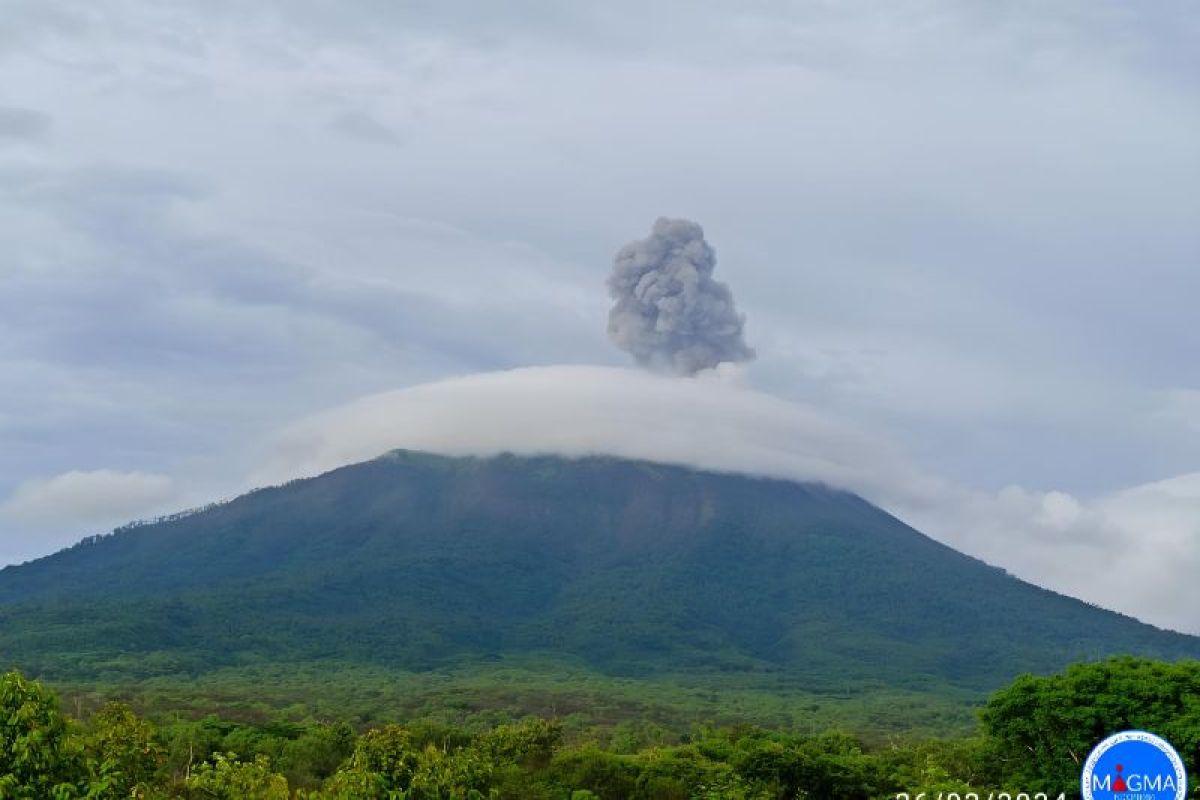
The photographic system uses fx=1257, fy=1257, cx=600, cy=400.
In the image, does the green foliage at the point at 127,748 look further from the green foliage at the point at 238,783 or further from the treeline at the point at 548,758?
the green foliage at the point at 238,783

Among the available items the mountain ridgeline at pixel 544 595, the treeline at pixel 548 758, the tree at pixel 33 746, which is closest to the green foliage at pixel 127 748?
the treeline at pixel 548 758

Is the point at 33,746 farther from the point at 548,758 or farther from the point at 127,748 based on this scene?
the point at 548,758

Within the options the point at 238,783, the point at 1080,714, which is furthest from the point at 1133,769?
the point at 1080,714

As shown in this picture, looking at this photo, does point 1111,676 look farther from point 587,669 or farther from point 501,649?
point 501,649

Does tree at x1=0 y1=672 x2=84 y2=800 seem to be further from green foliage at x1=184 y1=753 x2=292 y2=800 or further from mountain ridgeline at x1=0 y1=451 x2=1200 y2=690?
mountain ridgeline at x1=0 y1=451 x2=1200 y2=690

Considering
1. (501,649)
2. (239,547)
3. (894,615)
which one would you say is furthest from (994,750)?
(239,547)

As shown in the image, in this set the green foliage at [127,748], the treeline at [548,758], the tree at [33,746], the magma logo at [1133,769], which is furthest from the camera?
the green foliage at [127,748]
